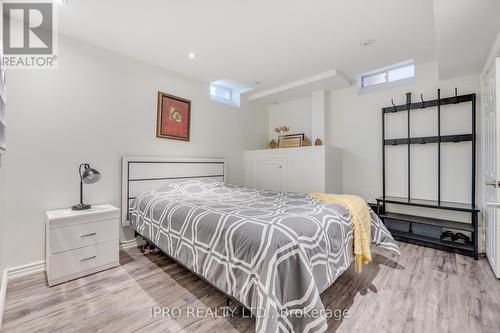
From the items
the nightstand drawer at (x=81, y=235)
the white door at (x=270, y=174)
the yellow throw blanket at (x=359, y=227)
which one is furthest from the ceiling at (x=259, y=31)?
the nightstand drawer at (x=81, y=235)

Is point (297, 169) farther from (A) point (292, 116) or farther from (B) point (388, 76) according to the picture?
(B) point (388, 76)

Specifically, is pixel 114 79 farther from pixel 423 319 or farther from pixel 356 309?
pixel 423 319

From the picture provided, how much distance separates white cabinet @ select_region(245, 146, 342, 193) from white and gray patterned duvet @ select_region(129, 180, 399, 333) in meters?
1.35

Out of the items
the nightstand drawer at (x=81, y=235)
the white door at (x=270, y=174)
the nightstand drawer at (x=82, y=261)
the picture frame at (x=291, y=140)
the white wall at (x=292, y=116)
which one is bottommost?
the nightstand drawer at (x=82, y=261)

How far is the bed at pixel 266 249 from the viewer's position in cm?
124

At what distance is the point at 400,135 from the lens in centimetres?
338

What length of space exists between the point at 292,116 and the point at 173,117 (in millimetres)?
2387

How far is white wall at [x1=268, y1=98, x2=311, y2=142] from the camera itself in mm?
4406

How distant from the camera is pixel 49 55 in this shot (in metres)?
2.38

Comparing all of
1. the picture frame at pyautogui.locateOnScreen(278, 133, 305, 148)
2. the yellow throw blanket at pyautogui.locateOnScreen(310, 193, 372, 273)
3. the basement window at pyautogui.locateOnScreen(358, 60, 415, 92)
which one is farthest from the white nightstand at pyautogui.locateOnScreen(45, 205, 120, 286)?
the basement window at pyautogui.locateOnScreen(358, 60, 415, 92)

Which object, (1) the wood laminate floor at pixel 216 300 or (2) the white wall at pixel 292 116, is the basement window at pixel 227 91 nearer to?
(2) the white wall at pixel 292 116

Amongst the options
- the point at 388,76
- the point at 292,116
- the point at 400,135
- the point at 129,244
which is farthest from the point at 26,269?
the point at 388,76

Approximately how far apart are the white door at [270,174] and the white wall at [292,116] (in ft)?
2.99

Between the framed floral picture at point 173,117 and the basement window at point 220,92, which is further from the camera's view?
the basement window at point 220,92
